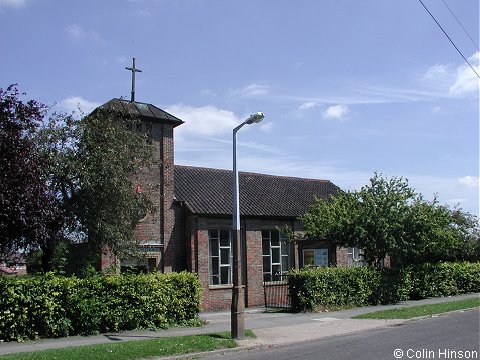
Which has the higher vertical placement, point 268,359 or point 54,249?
point 54,249

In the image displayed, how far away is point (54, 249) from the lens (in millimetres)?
16828

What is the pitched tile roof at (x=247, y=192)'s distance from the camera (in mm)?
24609

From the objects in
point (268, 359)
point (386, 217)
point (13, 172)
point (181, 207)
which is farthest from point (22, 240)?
point (386, 217)

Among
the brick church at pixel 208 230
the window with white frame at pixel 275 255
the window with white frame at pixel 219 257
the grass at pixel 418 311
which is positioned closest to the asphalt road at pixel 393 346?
the grass at pixel 418 311

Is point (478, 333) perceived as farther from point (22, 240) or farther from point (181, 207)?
point (181, 207)

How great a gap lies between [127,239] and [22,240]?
412 centimetres

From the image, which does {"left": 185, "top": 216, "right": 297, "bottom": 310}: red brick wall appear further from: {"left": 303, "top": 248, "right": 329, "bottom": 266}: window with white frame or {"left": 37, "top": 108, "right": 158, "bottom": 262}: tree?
{"left": 37, "top": 108, "right": 158, "bottom": 262}: tree

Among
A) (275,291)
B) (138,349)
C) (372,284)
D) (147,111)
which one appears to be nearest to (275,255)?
(275,291)

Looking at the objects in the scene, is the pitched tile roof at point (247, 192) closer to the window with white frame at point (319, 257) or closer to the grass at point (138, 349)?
the window with white frame at point (319, 257)

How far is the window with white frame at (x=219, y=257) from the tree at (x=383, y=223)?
3.87m

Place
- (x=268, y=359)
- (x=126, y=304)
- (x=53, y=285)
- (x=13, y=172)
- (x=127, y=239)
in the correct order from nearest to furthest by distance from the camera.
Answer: (x=268, y=359)
(x=13, y=172)
(x=53, y=285)
(x=126, y=304)
(x=127, y=239)

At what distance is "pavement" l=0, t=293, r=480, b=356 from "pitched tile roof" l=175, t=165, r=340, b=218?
234 inches

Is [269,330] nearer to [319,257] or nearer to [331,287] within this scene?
[331,287]

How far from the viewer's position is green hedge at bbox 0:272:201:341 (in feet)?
44.0
